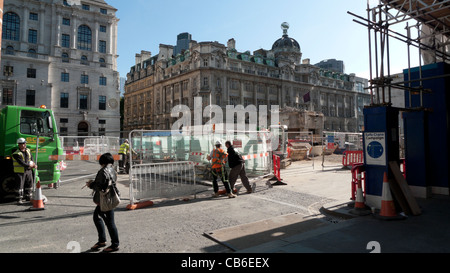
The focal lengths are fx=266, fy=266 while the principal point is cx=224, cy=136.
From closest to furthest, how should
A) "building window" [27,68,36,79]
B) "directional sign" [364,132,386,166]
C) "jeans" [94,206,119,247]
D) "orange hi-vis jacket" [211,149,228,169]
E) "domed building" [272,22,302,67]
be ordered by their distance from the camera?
"jeans" [94,206,119,247] < "directional sign" [364,132,386,166] < "orange hi-vis jacket" [211,149,228,169] < "building window" [27,68,36,79] < "domed building" [272,22,302,67]

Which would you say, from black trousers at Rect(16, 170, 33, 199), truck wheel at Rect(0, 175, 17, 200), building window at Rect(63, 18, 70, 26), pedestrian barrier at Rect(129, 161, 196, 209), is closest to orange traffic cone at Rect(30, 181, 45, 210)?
black trousers at Rect(16, 170, 33, 199)

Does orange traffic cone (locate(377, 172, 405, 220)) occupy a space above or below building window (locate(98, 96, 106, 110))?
below

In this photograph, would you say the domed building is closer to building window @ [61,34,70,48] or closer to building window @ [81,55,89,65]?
building window @ [81,55,89,65]

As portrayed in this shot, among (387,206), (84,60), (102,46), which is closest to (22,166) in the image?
(387,206)

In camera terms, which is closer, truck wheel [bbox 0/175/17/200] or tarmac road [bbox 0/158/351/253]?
tarmac road [bbox 0/158/351/253]

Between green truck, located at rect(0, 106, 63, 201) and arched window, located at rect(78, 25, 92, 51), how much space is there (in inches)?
1779

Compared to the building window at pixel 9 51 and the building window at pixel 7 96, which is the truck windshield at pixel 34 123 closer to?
the building window at pixel 7 96

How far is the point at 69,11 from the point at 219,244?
5493 cm

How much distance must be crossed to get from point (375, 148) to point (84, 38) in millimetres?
53659

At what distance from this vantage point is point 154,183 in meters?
8.26

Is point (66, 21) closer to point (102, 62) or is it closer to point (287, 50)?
point (102, 62)

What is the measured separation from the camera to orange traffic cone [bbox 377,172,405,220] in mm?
5922

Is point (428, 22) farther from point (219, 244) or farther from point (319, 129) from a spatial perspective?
point (319, 129)

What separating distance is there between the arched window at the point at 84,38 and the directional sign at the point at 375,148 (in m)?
52.6
